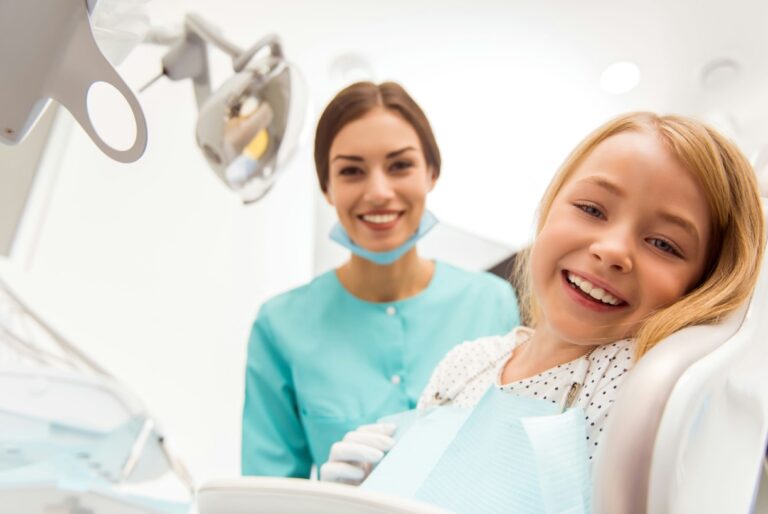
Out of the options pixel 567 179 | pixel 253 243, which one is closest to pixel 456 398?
pixel 567 179

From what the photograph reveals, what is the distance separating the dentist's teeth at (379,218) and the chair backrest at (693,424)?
0.58 meters

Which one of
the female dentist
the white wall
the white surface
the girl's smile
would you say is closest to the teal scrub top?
the female dentist

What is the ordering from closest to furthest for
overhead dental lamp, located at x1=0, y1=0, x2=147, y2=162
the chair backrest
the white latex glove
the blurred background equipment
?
the chair backrest, overhead dental lamp, located at x1=0, y1=0, x2=147, y2=162, the white latex glove, the blurred background equipment

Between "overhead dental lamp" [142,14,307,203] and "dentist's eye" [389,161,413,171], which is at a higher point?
"overhead dental lamp" [142,14,307,203]

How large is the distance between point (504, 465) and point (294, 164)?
0.93m

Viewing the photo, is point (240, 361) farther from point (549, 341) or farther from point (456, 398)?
point (549, 341)

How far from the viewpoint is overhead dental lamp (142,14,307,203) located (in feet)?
3.46

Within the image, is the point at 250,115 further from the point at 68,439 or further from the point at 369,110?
the point at 68,439

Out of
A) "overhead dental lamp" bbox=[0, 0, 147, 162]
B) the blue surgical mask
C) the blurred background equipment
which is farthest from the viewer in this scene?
the blue surgical mask

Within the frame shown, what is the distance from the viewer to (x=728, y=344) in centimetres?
48

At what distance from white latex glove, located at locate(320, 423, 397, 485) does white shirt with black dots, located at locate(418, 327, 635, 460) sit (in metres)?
0.08

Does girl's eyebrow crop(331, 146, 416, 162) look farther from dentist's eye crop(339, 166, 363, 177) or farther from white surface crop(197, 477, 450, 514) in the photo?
white surface crop(197, 477, 450, 514)

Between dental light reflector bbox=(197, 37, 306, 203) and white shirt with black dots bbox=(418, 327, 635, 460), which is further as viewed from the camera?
dental light reflector bbox=(197, 37, 306, 203)

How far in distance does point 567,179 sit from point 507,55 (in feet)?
1.92
